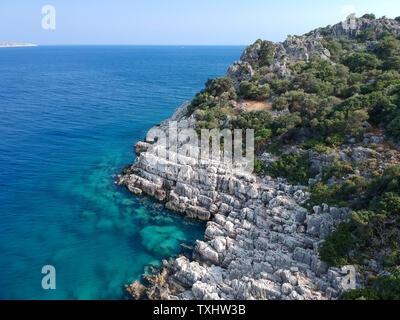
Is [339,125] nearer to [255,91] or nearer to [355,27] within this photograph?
[255,91]

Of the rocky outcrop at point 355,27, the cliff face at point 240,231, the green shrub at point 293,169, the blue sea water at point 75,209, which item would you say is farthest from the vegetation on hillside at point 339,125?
the rocky outcrop at point 355,27

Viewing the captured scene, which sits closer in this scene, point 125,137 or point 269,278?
point 269,278

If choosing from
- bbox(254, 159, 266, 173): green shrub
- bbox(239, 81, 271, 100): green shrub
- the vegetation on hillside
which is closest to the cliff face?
bbox(254, 159, 266, 173): green shrub

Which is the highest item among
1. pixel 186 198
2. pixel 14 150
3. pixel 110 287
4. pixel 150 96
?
pixel 150 96

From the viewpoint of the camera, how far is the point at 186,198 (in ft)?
113

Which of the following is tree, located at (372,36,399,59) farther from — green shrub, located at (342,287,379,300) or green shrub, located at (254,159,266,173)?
green shrub, located at (342,287,379,300)

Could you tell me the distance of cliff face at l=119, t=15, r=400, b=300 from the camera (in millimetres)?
21594

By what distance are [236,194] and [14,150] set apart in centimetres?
4048

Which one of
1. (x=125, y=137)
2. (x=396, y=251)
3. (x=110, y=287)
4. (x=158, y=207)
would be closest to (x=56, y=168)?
(x=125, y=137)

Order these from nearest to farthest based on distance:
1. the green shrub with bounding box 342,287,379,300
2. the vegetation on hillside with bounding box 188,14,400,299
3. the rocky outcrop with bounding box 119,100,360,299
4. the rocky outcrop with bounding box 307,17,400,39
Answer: the green shrub with bounding box 342,287,379,300
the rocky outcrop with bounding box 119,100,360,299
the vegetation on hillside with bounding box 188,14,400,299
the rocky outcrop with bounding box 307,17,400,39

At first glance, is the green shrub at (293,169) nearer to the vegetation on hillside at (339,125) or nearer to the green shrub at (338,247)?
the vegetation on hillside at (339,125)

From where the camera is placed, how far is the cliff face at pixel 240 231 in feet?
70.8
